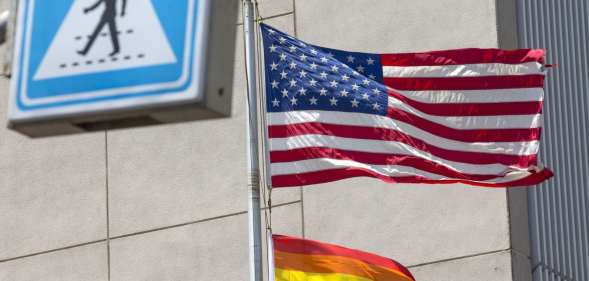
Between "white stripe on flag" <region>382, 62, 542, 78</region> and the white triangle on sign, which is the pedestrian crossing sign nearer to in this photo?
the white triangle on sign

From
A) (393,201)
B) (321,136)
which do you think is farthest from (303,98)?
(393,201)

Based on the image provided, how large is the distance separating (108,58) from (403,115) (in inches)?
312

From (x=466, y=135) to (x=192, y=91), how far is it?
27.3 ft

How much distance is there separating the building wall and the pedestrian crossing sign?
380 inches

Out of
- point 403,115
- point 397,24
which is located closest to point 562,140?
point 397,24

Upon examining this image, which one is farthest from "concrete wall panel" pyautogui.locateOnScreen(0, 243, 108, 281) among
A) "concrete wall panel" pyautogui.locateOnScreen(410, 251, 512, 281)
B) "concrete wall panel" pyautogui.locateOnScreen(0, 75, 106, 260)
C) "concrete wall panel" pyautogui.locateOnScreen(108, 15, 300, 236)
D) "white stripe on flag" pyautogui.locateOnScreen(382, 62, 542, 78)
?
"white stripe on flag" pyautogui.locateOnScreen(382, 62, 542, 78)

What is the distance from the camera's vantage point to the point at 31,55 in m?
4.27

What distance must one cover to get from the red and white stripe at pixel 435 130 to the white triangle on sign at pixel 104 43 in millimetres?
7053

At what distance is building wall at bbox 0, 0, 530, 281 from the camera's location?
45.2 ft

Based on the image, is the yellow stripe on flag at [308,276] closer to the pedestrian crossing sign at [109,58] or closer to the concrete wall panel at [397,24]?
the concrete wall panel at [397,24]

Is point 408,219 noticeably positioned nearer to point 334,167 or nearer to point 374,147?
point 374,147

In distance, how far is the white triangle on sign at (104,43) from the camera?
405cm

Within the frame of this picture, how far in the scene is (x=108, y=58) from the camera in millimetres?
4090

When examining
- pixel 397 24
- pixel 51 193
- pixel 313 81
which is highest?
pixel 397 24
